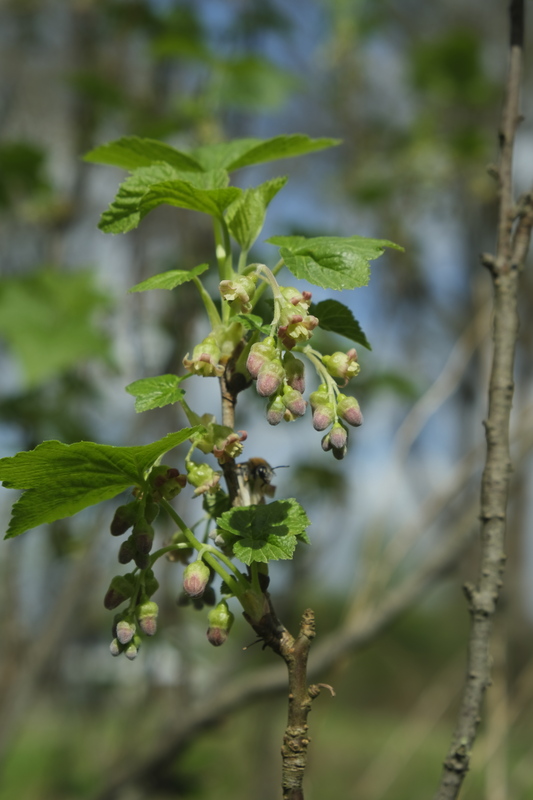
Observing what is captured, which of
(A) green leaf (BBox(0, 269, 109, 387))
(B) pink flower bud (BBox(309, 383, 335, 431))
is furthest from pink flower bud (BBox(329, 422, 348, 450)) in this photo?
(A) green leaf (BBox(0, 269, 109, 387))

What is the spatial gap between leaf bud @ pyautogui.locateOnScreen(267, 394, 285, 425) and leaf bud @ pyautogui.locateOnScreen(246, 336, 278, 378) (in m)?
0.03

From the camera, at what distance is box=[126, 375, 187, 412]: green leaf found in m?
0.61

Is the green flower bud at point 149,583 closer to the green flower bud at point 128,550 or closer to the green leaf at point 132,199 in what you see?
the green flower bud at point 128,550

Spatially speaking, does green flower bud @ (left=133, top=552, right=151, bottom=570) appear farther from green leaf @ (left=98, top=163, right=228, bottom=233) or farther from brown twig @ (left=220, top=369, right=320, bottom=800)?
green leaf @ (left=98, top=163, right=228, bottom=233)

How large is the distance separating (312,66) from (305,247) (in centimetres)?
355

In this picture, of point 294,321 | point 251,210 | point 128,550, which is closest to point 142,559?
point 128,550

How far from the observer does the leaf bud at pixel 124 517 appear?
59cm

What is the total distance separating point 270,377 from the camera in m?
0.55

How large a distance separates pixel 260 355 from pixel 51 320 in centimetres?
166

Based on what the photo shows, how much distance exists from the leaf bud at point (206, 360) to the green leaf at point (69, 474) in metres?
0.07

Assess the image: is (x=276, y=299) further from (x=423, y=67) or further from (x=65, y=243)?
(x=423, y=67)

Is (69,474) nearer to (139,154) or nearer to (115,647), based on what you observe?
(115,647)

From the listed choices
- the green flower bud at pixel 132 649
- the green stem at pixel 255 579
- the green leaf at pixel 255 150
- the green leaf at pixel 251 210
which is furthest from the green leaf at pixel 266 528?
the green leaf at pixel 255 150

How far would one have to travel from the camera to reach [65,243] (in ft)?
8.88
